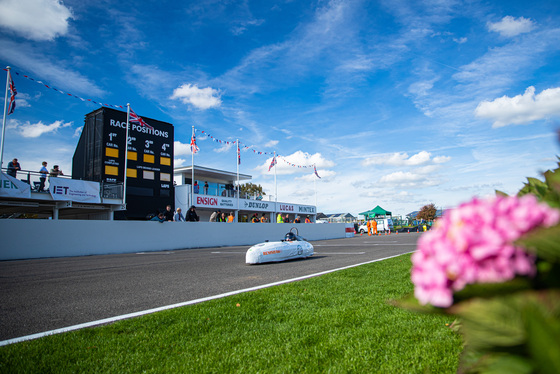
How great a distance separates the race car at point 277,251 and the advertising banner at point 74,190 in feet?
53.5

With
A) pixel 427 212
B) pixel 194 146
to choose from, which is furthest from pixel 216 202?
pixel 427 212

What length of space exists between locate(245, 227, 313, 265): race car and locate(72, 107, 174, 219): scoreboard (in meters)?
17.9

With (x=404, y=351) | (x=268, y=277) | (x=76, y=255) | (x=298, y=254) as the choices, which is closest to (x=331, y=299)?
(x=404, y=351)

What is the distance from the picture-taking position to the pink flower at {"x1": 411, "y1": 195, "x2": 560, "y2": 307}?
2.00ft

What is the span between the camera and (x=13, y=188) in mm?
19031

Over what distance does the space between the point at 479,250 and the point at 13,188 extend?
23490mm

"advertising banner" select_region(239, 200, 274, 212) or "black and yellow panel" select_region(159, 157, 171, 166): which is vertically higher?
"black and yellow panel" select_region(159, 157, 171, 166)

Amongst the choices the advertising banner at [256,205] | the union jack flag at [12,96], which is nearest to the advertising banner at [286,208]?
the advertising banner at [256,205]

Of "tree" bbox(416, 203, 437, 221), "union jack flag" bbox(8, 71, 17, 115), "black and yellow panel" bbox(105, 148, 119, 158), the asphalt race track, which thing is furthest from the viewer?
"tree" bbox(416, 203, 437, 221)

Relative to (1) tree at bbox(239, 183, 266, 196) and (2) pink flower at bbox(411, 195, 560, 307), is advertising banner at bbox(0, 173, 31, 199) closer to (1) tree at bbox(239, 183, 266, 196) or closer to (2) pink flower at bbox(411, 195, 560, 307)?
(2) pink flower at bbox(411, 195, 560, 307)

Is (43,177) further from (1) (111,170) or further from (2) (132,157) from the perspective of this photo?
(2) (132,157)

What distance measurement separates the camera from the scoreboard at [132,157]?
25.2 metres

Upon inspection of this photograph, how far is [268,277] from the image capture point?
741 centimetres

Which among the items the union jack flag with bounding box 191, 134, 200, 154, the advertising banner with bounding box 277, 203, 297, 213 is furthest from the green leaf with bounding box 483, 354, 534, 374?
the advertising banner with bounding box 277, 203, 297, 213
